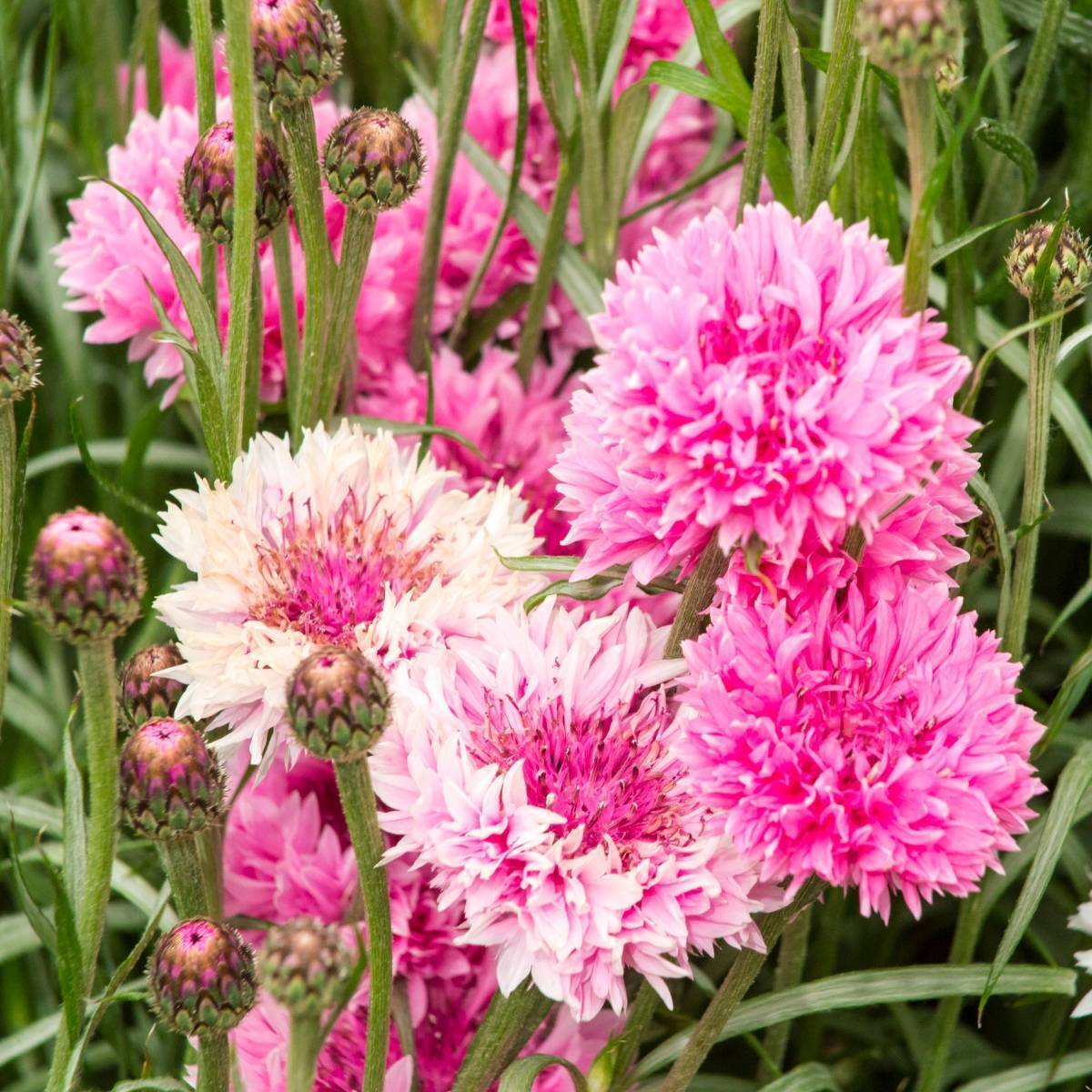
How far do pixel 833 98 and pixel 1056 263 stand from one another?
9 centimetres

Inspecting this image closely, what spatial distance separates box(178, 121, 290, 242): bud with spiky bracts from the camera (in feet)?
1.59

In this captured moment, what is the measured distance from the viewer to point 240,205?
434 mm

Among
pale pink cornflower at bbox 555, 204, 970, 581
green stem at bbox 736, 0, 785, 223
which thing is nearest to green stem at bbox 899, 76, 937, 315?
pale pink cornflower at bbox 555, 204, 970, 581

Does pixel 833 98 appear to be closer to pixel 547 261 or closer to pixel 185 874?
pixel 547 261

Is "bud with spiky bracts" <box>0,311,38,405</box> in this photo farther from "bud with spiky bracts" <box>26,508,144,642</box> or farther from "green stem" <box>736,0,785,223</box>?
"green stem" <box>736,0,785,223</box>

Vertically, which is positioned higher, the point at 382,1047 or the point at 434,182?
the point at 434,182

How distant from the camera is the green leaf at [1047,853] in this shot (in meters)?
0.46

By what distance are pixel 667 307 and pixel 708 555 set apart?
76 mm

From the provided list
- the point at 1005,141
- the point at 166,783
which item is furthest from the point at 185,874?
the point at 1005,141

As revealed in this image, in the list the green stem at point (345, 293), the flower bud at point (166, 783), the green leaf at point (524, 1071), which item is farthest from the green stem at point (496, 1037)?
the green stem at point (345, 293)

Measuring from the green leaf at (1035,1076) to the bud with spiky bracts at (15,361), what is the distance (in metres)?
0.41

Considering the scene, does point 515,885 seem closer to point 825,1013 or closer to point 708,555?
point 708,555

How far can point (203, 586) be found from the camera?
483 mm

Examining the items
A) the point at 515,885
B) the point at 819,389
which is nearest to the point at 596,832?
the point at 515,885
